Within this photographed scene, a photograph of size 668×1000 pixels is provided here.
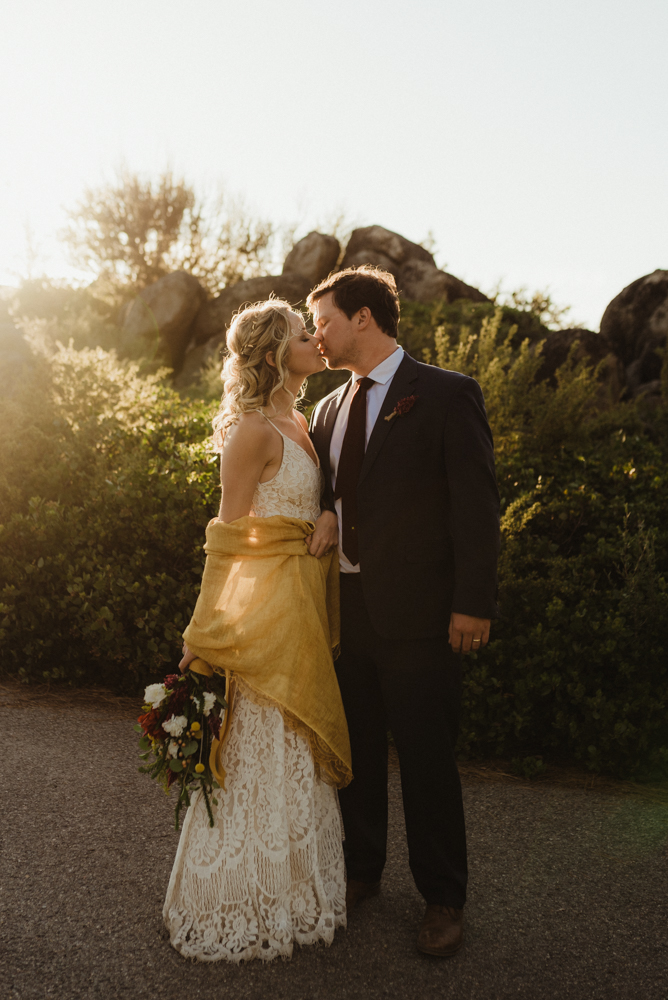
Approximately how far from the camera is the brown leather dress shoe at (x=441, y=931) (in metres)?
2.39

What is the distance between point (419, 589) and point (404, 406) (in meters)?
0.70

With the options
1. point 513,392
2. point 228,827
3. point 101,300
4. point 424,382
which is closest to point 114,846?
point 228,827

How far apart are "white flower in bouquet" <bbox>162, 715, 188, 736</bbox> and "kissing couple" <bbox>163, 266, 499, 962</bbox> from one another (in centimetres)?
19

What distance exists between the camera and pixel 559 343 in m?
10.7

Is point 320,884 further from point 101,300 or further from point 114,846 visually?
point 101,300

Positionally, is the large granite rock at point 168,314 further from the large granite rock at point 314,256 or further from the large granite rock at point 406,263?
the large granite rock at point 406,263

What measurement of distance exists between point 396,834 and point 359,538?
5.31ft

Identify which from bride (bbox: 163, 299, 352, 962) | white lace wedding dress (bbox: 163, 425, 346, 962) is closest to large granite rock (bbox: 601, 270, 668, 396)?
bride (bbox: 163, 299, 352, 962)

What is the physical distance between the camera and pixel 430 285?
51.4 ft

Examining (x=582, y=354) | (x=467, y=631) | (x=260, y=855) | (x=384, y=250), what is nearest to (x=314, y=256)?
(x=384, y=250)

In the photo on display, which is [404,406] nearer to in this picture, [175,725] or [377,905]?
[175,725]

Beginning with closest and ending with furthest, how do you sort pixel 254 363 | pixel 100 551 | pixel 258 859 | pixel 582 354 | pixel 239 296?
pixel 258 859, pixel 254 363, pixel 100 551, pixel 582 354, pixel 239 296

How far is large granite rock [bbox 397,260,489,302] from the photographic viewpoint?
15.6 metres

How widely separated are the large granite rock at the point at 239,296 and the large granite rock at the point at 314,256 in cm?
137
